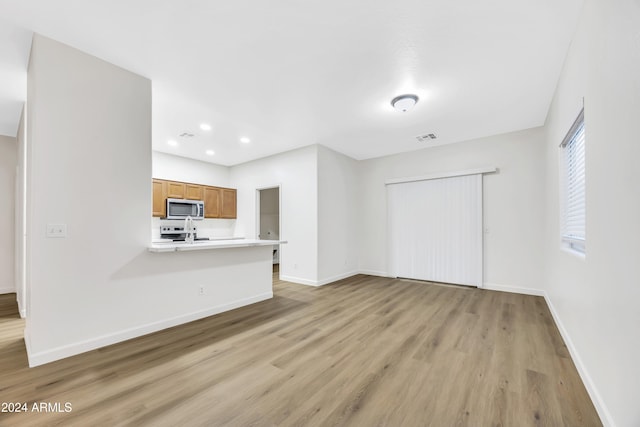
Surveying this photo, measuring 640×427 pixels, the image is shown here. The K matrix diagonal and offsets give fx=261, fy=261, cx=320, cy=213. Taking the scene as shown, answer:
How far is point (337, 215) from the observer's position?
5.58m

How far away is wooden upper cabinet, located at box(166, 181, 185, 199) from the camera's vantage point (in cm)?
557

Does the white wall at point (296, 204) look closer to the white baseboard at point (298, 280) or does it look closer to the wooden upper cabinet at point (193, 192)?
the white baseboard at point (298, 280)

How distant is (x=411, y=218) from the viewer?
553 cm

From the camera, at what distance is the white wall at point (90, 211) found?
221cm

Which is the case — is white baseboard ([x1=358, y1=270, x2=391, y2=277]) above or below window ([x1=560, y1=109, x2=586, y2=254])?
below

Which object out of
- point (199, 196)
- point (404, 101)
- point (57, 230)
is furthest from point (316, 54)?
point (199, 196)

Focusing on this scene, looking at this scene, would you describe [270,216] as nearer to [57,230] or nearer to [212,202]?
[212,202]

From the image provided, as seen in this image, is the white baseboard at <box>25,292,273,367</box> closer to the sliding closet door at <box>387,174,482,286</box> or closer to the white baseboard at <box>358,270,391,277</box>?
the white baseboard at <box>358,270,391,277</box>

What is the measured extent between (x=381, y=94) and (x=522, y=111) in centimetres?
214

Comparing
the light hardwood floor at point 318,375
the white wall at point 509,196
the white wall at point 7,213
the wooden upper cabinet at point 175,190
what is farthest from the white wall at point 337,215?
the white wall at point 7,213

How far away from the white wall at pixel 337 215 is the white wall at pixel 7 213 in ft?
17.5

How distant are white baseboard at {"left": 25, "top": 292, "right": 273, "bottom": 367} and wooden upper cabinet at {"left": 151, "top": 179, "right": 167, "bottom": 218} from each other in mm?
3017

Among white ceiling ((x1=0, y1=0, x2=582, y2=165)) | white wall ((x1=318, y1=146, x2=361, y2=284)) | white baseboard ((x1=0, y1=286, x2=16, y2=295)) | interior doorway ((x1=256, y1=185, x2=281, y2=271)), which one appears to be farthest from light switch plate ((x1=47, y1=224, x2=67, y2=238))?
interior doorway ((x1=256, y1=185, x2=281, y2=271))

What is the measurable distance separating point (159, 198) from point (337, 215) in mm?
3720
